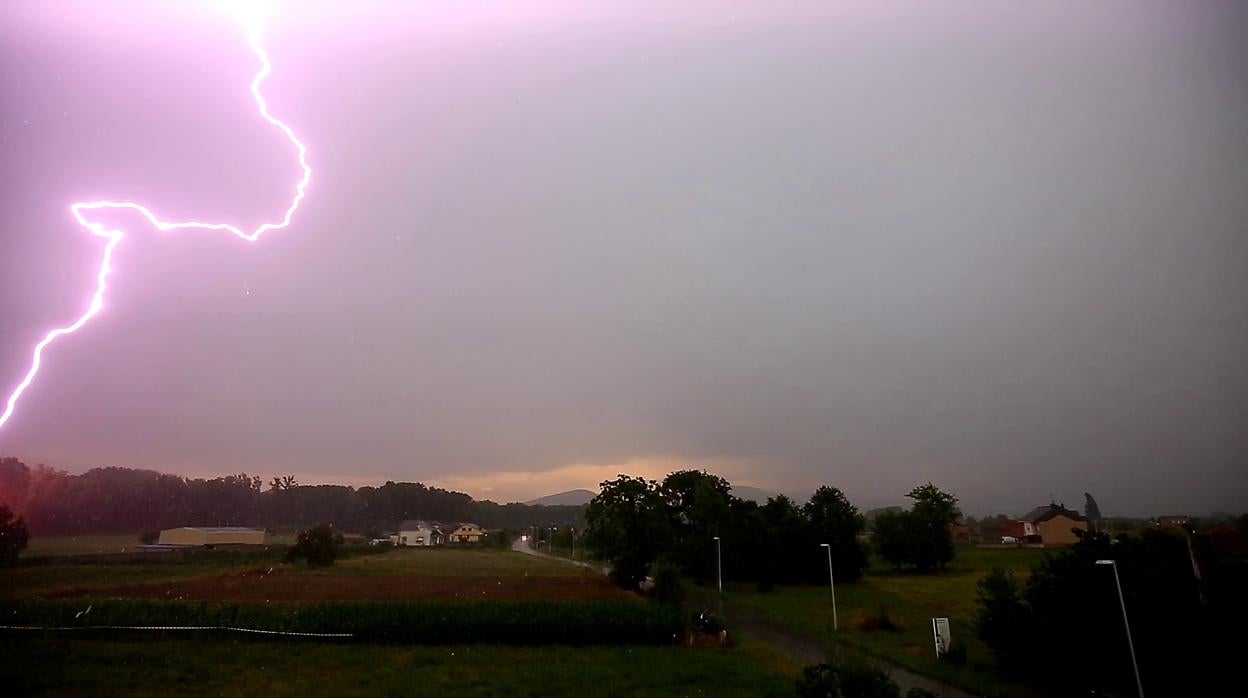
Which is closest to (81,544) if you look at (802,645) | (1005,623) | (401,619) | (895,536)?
(401,619)

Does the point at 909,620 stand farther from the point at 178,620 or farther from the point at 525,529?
the point at 525,529

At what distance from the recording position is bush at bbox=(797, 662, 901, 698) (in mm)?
10102

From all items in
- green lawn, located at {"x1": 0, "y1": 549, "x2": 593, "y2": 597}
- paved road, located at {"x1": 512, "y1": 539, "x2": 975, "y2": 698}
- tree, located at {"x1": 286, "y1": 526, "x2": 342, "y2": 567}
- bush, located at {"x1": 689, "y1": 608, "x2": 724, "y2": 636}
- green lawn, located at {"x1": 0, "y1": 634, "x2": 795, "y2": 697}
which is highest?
tree, located at {"x1": 286, "y1": 526, "x2": 342, "y2": 567}

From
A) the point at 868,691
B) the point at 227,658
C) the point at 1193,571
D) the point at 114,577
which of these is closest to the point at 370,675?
the point at 227,658

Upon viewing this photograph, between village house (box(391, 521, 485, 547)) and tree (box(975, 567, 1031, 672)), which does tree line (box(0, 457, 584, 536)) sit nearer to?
village house (box(391, 521, 485, 547))

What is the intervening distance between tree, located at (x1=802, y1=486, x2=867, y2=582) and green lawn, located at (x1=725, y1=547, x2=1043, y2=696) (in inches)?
59.3

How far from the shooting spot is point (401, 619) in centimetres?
2139

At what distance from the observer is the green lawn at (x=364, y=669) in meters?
15.5

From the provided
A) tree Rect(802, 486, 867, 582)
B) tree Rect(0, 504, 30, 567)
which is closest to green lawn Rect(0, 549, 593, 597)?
tree Rect(0, 504, 30, 567)

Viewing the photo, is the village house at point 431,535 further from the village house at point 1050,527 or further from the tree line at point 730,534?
the village house at point 1050,527

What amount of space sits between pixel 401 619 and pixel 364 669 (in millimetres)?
3700

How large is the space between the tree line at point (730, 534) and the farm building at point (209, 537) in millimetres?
36626

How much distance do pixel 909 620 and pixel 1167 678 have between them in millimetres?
14852

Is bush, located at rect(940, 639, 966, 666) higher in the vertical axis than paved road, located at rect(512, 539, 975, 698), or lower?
higher
